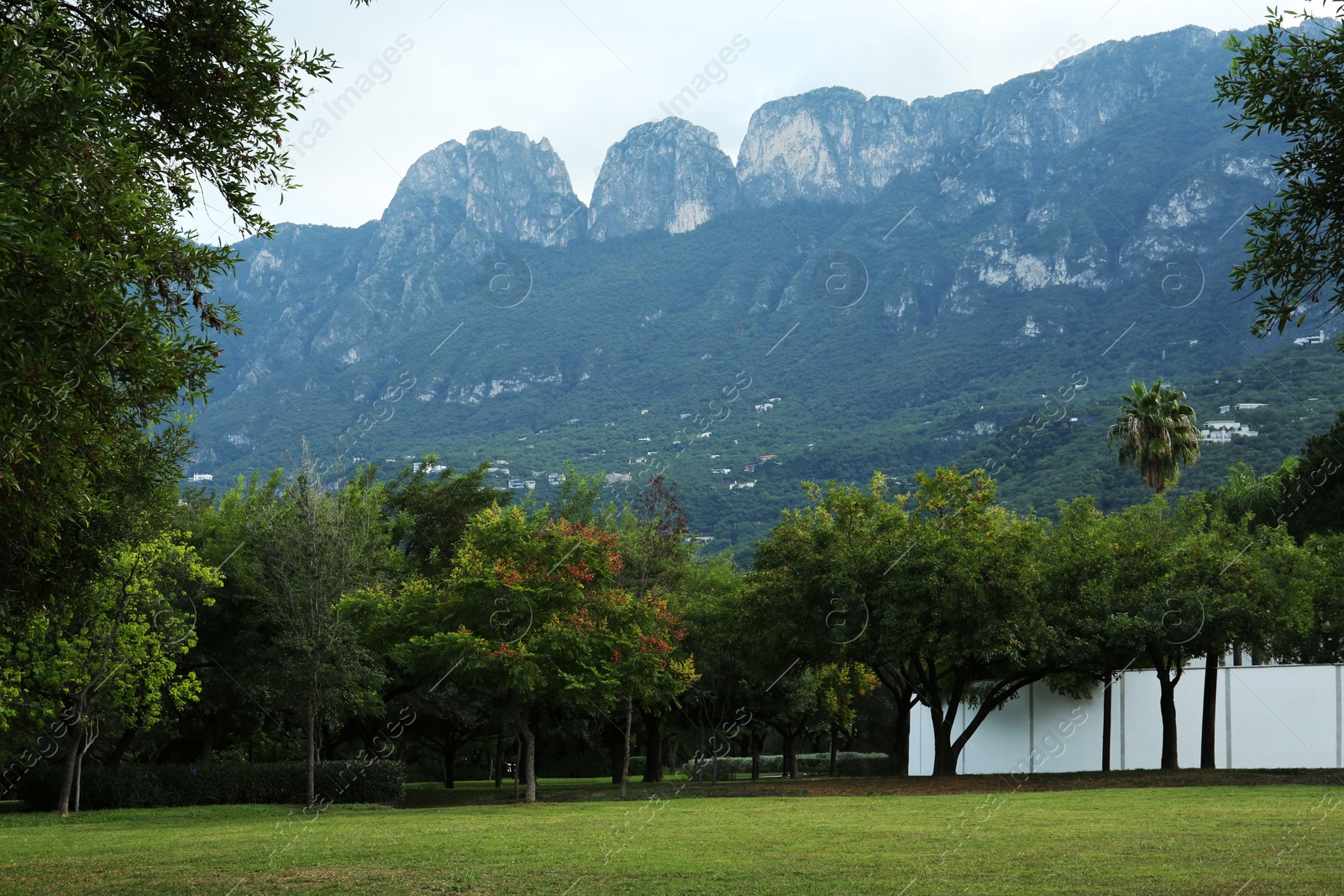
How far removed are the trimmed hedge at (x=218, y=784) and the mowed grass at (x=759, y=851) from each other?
7.50 meters

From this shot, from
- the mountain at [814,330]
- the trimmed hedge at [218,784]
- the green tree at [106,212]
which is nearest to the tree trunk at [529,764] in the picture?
the trimmed hedge at [218,784]

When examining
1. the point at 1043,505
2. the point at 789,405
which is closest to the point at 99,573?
the point at 1043,505

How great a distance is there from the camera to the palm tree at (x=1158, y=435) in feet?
150

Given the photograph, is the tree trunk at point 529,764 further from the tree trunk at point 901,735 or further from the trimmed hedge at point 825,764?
the trimmed hedge at point 825,764

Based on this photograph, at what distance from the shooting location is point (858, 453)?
101438 millimetres

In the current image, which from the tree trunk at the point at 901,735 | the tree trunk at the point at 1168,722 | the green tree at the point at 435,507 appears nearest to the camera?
the tree trunk at the point at 1168,722

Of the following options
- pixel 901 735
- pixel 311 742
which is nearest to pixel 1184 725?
pixel 901 735

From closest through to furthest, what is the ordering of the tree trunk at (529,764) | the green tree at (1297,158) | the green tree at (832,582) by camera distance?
the green tree at (1297,158) < the green tree at (832,582) < the tree trunk at (529,764)

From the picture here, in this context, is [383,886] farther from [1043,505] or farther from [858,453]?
[858,453]

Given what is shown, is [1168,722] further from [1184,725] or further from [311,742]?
[311,742]

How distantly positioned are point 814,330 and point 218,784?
379 ft

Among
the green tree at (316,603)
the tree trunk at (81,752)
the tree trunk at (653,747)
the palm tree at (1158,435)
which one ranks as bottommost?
the tree trunk at (653,747)

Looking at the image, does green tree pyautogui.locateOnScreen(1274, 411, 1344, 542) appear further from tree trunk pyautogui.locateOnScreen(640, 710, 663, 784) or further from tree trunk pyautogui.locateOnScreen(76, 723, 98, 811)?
tree trunk pyautogui.locateOnScreen(76, 723, 98, 811)

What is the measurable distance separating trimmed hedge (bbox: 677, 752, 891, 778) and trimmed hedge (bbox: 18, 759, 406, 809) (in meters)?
30.7
